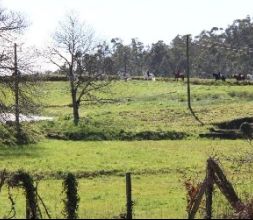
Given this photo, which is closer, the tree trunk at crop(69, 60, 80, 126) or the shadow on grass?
the shadow on grass

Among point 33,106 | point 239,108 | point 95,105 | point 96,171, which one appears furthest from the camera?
point 95,105

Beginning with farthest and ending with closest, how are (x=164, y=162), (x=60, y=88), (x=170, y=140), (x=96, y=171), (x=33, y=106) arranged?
(x=60, y=88)
(x=170, y=140)
(x=164, y=162)
(x=96, y=171)
(x=33, y=106)

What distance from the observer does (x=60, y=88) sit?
78.5m

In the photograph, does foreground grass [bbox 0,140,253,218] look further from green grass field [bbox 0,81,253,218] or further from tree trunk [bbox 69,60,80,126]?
tree trunk [bbox 69,60,80,126]

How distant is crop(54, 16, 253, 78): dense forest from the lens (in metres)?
152

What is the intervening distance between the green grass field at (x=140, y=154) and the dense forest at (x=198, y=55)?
78.0m

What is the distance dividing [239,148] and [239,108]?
17.7 m

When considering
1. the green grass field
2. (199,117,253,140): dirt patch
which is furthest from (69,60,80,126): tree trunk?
(199,117,253,140): dirt patch

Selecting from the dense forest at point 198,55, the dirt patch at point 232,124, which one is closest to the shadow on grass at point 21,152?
the dirt patch at point 232,124

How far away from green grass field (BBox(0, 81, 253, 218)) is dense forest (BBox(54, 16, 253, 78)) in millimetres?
78024

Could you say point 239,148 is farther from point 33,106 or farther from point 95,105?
point 95,105

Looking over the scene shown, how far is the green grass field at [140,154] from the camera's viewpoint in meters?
22.6

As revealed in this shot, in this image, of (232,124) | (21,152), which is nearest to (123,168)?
(21,152)

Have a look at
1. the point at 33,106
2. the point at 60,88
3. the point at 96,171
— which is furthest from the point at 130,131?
the point at 60,88
